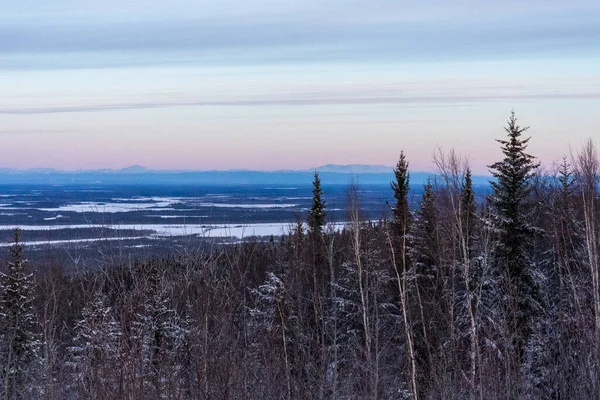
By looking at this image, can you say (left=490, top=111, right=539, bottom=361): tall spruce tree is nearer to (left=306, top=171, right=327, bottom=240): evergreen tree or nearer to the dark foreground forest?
the dark foreground forest

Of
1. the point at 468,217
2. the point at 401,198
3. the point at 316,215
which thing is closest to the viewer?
the point at 468,217

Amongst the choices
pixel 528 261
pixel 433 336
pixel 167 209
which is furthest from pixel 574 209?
pixel 167 209

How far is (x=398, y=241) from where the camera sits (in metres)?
29.5

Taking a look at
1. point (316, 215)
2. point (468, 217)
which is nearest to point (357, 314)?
point (468, 217)

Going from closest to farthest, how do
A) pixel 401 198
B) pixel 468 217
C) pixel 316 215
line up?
pixel 468 217
pixel 401 198
pixel 316 215

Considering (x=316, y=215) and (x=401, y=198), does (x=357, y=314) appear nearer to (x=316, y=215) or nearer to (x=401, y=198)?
(x=401, y=198)

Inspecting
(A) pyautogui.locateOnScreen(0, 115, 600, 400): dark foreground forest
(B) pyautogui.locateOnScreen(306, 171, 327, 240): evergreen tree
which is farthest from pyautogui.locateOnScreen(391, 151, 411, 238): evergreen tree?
(B) pyautogui.locateOnScreen(306, 171, 327, 240): evergreen tree

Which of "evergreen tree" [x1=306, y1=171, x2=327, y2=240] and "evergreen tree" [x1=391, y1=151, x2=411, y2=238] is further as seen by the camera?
"evergreen tree" [x1=306, y1=171, x2=327, y2=240]

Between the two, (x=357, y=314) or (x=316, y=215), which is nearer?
(x=357, y=314)

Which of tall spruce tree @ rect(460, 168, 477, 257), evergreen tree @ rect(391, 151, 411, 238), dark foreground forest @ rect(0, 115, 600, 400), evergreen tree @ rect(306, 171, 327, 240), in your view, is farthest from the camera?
evergreen tree @ rect(306, 171, 327, 240)

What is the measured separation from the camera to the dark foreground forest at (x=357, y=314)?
28.6 ft

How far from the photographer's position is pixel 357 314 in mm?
27797

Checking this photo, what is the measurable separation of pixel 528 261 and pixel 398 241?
5.47 m

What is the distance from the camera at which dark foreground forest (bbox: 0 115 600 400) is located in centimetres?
872
